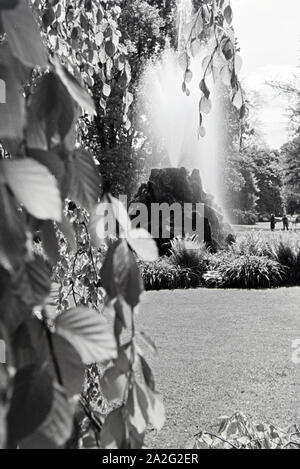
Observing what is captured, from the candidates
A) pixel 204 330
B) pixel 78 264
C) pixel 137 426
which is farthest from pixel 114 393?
pixel 204 330

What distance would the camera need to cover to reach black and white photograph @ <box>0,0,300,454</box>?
0.51 metres

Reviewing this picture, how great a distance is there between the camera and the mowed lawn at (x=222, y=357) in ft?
15.3

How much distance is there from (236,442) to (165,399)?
129 inches

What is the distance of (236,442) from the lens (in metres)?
1.89

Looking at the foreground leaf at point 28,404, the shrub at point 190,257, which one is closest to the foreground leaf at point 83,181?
the foreground leaf at point 28,404

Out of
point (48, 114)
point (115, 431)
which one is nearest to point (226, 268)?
point (115, 431)

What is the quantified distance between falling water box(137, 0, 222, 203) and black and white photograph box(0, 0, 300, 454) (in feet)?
25.2

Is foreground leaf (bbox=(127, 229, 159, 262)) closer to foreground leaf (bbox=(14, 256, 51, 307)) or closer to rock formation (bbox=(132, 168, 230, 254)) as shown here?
foreground leaf (bbox=(14, 256, 51, 307))

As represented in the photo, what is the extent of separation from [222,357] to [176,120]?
1778 cm

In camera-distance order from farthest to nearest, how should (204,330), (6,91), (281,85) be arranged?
(281,85), (204,330), (6,91)

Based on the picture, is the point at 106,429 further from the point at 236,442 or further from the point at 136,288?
the point at 236,442

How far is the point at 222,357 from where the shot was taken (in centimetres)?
640

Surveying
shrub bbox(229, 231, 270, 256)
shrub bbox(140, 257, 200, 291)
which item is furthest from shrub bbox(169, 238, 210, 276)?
shrub bbox(229, 231, 270, 256)

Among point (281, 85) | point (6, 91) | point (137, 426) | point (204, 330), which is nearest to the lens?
point (6, 91)
